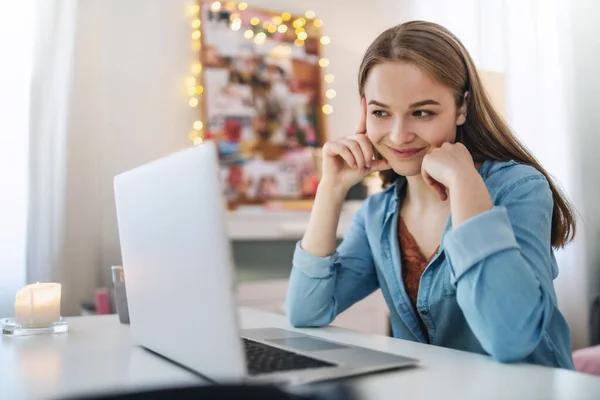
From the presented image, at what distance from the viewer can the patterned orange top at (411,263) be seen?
3.83 feet

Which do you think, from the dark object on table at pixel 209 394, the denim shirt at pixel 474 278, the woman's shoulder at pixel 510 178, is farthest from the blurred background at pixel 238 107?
the dark object on table at pixel 209 394

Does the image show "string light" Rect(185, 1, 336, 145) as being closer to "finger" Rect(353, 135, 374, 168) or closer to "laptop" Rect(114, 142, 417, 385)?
"finger" Rect(353, 135, 374, 168)

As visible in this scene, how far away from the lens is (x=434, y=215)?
120 centimetres

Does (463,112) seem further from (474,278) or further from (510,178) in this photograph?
(474,278)

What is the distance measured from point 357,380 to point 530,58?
121 inches

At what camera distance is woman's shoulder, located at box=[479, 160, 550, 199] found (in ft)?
3.29

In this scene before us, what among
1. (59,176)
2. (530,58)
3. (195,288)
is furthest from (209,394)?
(530,58)

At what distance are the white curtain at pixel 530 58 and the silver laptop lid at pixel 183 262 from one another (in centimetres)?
285

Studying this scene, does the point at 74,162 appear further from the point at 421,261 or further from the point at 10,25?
the point at 421,261

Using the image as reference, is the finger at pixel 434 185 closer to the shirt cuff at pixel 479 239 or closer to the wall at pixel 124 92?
the shirt cuff at pixel 479 239

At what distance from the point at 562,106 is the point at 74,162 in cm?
246

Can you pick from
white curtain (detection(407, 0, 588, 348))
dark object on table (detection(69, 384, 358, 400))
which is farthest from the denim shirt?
white curtain (detection(407, 0, 588, 348))

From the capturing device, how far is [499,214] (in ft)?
2.78

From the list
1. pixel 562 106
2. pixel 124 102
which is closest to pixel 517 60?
pixel 562 106
